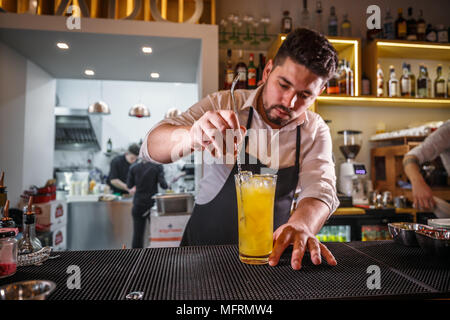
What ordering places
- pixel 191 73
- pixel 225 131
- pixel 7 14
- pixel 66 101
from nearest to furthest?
pixel 225 131 → pixel 7 14 → pixel 191 73 → pixel 66 101

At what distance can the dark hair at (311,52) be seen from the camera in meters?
1.33

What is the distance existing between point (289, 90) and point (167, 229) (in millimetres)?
2400

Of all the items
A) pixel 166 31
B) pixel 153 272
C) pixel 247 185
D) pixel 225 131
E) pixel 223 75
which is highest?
pixel 166 31

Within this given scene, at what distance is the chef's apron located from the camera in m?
1.57

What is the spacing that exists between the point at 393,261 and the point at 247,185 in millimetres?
491

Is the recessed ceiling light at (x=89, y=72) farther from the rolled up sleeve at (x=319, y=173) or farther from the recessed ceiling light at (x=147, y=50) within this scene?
the rolled up sleeve at (x=319, y=173)

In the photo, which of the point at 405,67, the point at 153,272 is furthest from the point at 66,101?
the point at 153,272

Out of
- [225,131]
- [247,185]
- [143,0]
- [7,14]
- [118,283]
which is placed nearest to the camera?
[118,283]

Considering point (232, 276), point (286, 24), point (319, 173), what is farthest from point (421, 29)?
point (232, 276)

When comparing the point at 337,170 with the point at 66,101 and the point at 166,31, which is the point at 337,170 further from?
the point at 66,101

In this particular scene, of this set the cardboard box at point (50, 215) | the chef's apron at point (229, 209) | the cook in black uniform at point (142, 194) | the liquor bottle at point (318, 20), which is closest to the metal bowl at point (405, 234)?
the chef's apron at point (229, 209)

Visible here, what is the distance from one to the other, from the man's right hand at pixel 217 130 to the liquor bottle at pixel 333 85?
91.5 inches

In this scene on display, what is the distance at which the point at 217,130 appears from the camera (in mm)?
953

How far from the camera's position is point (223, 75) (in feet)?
10.9
